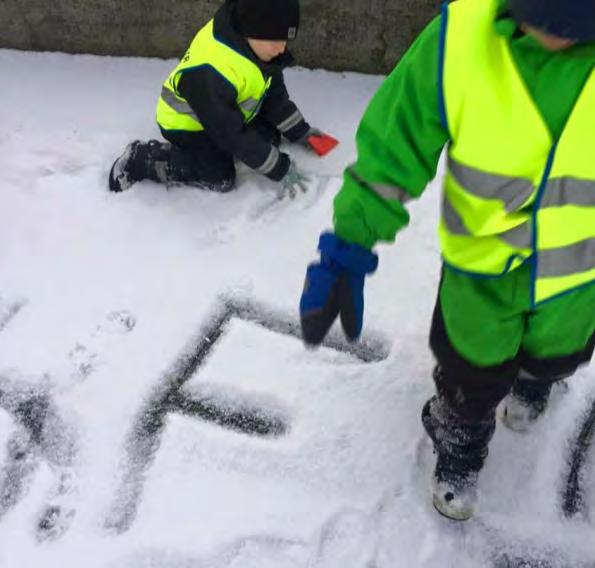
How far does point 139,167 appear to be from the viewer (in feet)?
8.50

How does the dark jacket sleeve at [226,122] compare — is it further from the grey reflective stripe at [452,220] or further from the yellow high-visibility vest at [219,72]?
the grey reflective stripe at [452,220]

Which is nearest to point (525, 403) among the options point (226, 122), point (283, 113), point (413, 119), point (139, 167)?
point (413, 119)

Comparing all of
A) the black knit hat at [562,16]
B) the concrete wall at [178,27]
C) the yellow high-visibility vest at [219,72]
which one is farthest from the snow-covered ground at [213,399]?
the black knit hat at [562,16]

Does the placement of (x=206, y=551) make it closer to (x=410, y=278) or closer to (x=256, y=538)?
(x=256, y=538)

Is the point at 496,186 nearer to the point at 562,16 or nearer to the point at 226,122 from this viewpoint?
the point at 562,16

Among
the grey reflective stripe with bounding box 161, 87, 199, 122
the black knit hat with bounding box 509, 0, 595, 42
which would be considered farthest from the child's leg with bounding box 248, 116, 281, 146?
the black knit hat with bounding box 509, 0, 595, 42

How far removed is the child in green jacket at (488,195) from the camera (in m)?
1.17

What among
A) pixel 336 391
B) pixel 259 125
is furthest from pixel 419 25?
pixel 336 391

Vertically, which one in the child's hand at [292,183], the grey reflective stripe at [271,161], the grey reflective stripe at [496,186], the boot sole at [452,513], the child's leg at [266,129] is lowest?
the boot sole at [452,513]

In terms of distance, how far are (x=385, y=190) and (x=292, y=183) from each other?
1255 mm

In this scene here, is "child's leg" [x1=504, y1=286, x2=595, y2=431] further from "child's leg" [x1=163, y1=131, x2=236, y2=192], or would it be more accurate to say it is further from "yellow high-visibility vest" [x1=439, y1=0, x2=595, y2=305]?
"child's leg" [x1=163, y1=131, x2=236, y2=192]

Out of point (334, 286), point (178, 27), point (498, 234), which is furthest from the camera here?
point (178, 27)

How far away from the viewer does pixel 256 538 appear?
1.76 metres

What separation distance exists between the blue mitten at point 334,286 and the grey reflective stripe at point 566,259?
0.31 meters
